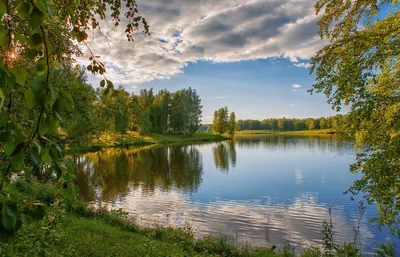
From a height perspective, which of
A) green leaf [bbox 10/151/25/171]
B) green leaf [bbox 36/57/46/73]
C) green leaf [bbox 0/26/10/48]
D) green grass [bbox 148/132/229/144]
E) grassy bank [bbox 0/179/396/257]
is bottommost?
grassy bank [bbox 0/179/396/257]

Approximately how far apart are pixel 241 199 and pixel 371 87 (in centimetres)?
1460

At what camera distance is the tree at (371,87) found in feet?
25.4

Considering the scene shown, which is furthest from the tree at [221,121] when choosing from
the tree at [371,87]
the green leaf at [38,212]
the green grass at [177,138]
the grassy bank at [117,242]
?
the green leaf at [38,212]

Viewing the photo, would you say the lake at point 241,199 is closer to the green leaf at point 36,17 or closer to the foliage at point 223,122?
the green leaf at point 36,17

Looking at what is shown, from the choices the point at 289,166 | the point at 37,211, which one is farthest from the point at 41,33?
the point at 289,166

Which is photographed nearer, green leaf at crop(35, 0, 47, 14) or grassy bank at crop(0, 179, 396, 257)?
green leaf at crop(35, 0, 47, 14)

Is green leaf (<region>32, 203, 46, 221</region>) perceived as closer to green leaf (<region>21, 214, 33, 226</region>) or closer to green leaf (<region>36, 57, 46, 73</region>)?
green leaf (<region>21, 214, 33, 226</region>)

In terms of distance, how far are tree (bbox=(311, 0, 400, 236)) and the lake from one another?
6.61 metres

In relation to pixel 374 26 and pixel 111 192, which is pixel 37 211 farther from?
pixel 111 192

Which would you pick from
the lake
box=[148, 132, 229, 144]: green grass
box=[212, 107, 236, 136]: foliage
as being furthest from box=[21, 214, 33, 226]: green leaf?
box=[212, 107, 236, 136]: foliage

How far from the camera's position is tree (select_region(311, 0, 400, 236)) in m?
7.74

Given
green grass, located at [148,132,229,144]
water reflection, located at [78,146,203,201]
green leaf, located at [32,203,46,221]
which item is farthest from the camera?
green grass, located at [148,132,229,144]

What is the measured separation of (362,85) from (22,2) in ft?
30.0

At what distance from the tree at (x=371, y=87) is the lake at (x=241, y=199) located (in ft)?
21.7
